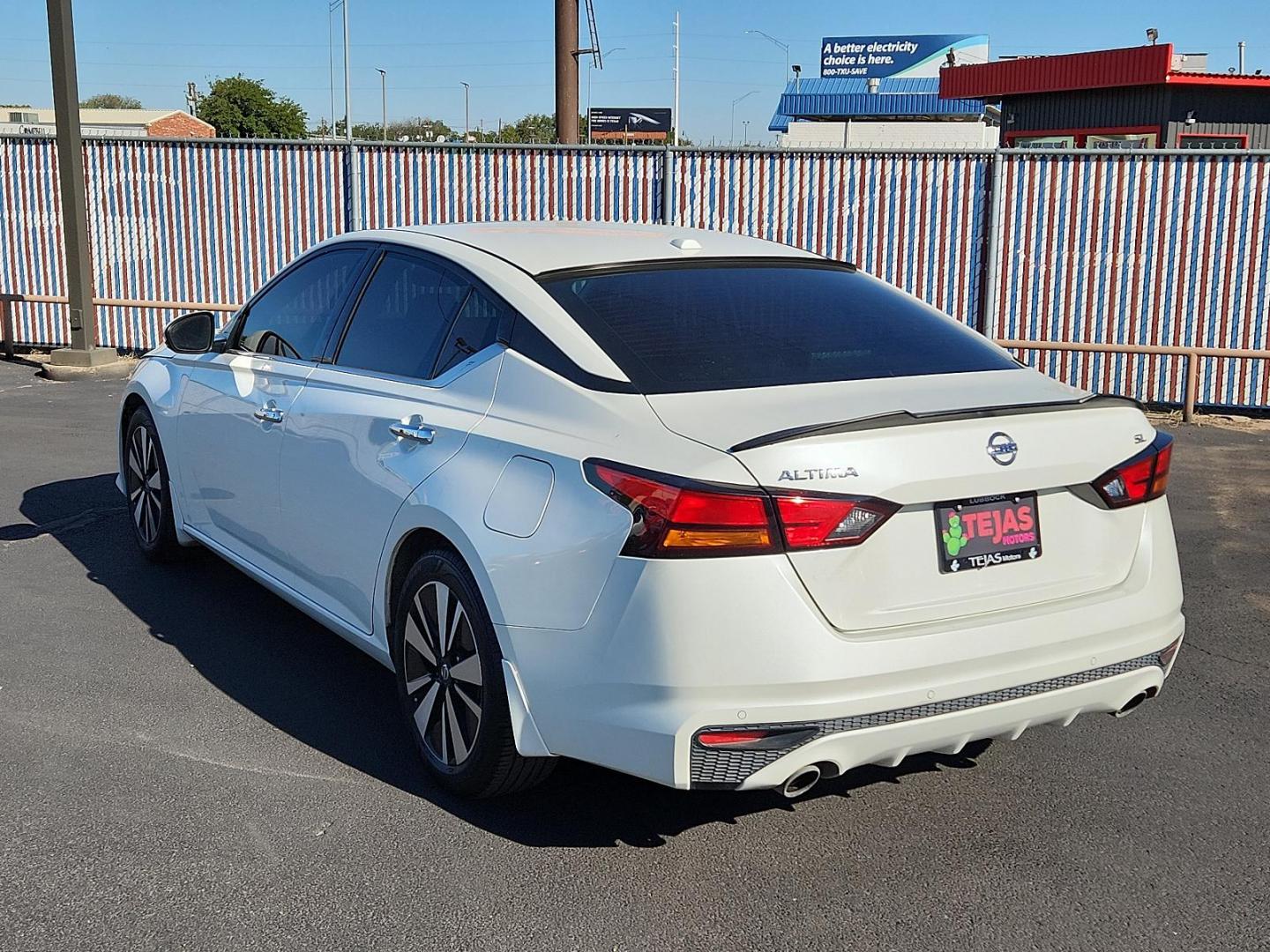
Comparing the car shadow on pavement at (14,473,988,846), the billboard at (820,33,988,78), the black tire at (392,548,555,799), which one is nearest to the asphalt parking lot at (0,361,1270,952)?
the car shadow on pavement at (14,473,988,846)

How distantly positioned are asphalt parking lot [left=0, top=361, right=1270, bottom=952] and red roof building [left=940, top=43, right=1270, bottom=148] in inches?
812

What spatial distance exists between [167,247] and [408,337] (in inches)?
453

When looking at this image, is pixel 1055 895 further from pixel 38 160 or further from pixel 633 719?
pixel 38 160

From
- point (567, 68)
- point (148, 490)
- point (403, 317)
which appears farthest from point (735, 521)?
point (567, 68)

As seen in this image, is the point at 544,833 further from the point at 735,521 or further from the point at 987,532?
the point at 987,532

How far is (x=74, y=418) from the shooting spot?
35.5ft

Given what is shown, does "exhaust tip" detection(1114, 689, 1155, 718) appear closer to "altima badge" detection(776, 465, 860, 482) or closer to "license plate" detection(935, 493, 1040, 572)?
"license plate" detection(935, 493, 1040, 572)

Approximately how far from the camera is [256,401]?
196 inches

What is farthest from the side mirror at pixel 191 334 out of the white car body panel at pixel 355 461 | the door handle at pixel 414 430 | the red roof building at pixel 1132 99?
the red roof building at pixel 1132 99

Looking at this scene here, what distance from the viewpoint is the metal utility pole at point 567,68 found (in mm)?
15758

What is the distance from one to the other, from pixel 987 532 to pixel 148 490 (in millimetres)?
4246

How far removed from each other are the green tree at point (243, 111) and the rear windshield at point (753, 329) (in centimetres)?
7883

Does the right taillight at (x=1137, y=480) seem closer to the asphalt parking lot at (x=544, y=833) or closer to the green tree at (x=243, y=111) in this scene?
the asphalt parking lot at (x=544, y=833)

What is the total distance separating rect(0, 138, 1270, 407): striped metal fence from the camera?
12320 mm
